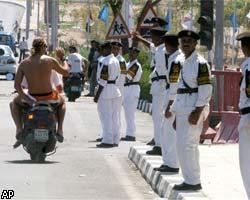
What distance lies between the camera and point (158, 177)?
539 inches

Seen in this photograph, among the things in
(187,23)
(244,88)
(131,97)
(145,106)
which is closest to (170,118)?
(244,88)

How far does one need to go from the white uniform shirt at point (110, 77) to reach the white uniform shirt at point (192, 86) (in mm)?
7429

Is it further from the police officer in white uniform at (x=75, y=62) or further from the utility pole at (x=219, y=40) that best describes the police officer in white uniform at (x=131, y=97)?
the police officer in white uniform at (x=75, y=62)

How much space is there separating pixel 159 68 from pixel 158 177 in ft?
8.73

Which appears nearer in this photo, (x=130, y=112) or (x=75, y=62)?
(x=130, y=112)

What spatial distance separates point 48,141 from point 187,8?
54.4 metres

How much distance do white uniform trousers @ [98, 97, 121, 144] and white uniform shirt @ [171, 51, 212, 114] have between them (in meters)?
7.94

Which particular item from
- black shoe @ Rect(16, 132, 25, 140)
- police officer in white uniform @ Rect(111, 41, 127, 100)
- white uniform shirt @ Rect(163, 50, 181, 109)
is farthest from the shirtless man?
police officer in white uniform @ Rect(111, 41, 127, 100)

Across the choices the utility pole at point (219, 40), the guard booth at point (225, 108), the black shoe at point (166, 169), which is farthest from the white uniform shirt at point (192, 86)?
the utility pole at point (219, 40)

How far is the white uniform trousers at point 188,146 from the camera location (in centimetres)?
1195

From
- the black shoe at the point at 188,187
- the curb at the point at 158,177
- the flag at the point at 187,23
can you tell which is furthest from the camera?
the flag at the point at 187,23

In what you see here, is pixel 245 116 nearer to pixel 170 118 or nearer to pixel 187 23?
pixel 170 118

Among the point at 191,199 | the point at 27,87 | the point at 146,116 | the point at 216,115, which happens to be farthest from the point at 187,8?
the point at 191,199

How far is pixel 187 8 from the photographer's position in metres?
70.1
